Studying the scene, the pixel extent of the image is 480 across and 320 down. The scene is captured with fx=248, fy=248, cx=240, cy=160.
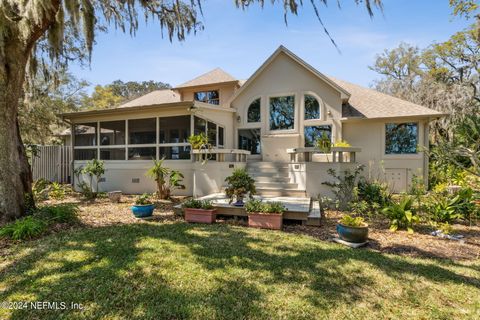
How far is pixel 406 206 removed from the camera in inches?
227

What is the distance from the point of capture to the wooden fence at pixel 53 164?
44.6 ft

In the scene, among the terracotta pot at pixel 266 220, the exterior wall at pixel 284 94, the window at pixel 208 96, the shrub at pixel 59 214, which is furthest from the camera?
the window at pixel 208 96

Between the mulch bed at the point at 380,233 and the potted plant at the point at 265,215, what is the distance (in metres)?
0.29

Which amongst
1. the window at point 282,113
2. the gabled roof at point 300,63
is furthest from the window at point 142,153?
the window at point 282,113

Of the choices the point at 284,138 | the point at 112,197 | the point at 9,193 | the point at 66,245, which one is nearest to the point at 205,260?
the point at 66,245

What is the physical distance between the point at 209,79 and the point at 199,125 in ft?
16.8

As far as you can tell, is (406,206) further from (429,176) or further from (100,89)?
(100,89)

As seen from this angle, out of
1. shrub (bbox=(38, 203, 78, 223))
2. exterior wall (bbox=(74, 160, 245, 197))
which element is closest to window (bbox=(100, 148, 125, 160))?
exterior wall (bbox=(74, 160, 245, 197))

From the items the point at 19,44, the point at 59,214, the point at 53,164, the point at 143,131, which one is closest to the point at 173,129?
the point at 143,131

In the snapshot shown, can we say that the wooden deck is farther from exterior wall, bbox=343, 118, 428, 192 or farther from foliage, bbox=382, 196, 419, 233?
exterior wall, bbox=343, 118, 428, 192

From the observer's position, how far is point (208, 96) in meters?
14.5

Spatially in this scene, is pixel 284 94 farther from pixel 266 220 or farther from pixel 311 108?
pixel 266 220

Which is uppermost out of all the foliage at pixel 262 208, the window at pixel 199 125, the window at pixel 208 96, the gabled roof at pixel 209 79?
the gabled roof at pixel 209 79

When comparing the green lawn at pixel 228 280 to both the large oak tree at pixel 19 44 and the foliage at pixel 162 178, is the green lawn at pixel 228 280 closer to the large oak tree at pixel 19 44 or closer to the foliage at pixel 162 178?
the large oak tree at pixel 19 44
